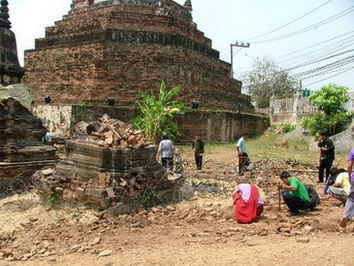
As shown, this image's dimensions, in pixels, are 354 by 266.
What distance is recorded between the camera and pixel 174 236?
5.39 meters

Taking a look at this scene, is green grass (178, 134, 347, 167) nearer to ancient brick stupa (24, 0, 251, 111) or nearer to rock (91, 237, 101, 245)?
ancient brick stupa (24, 0, 251, 111)

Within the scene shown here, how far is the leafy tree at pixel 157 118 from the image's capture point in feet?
49.0

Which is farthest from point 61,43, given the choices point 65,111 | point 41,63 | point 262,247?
point 262,247

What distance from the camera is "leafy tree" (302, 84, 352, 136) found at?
17344 millimetres

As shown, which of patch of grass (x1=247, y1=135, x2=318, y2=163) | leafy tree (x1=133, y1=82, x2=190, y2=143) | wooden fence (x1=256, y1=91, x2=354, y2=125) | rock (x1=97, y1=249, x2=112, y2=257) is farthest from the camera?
wooden fence (x1=256, y1=91, x2=354, y2=125)

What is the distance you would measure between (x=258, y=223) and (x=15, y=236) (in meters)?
3.54

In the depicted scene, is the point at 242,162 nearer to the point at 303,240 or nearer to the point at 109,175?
the point at 109,175

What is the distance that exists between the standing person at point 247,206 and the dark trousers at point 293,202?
453 millimetres

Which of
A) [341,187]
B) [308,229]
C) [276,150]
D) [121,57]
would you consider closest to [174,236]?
[308,229]

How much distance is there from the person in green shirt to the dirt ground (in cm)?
15

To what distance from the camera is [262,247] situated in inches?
Result: 186

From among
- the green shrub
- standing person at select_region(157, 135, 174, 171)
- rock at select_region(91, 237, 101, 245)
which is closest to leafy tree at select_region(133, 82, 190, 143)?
standing person at select_region(157, 135, 174, 171)

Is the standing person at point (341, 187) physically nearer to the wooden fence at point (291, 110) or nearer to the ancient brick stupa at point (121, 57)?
the ancient brick stupa at point (121, 57)

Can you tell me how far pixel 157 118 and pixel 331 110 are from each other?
313 inches
